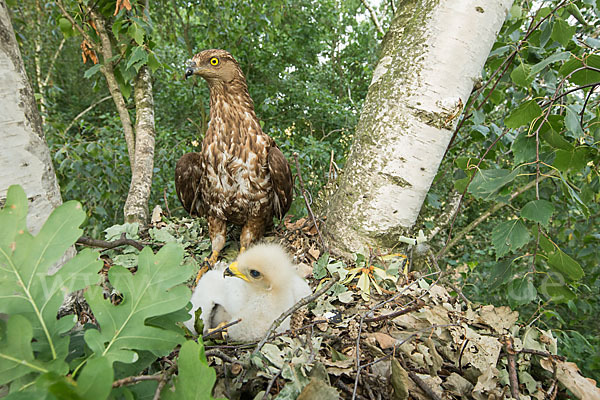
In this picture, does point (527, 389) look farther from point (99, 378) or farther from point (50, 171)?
point (50, 171)

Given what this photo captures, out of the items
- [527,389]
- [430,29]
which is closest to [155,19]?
[430,29]

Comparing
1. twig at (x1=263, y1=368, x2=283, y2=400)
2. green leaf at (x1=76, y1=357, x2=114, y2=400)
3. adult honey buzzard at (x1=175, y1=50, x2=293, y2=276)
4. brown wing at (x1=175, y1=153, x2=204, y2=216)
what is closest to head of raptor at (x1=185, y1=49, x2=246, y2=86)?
adult honey buzzard at (x1=175, y1=50, x2=293, y2=276)

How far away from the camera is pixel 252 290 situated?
1.39 m

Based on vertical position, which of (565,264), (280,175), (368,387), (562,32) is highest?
(562,32)

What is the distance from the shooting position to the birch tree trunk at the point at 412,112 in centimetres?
145

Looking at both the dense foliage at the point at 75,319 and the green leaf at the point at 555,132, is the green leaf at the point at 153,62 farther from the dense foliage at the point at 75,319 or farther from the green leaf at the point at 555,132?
the green leaf at the point at 555,132

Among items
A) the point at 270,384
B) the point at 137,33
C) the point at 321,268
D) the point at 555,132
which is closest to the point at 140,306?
the point at 270,384

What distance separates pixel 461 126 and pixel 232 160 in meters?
1.30

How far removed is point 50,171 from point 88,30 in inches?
78.9

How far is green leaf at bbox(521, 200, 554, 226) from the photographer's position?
1.06 metres

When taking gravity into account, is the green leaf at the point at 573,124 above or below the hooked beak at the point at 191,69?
above

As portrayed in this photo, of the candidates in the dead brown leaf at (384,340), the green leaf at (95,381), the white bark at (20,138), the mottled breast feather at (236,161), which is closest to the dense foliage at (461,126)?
the mottled breast feather at (236,161)

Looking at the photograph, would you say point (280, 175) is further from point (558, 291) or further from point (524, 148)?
point (558, 291)

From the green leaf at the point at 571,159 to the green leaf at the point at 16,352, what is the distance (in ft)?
4.69
